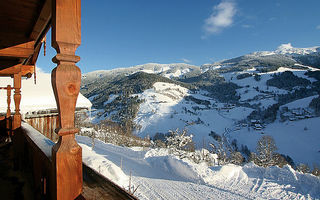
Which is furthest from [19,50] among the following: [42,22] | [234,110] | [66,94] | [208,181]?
[234,110]

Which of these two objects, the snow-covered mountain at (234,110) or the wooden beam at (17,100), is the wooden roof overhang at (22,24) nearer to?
the wooden beam at (17,100)

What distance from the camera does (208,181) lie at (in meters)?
5.70

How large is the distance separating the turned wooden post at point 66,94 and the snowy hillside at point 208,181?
408 centimetres

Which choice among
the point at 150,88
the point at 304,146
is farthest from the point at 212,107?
the point at 304,146

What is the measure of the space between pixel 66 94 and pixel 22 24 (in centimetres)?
204

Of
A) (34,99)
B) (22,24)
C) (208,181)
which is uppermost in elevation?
(22,24)

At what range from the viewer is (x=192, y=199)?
4555mm

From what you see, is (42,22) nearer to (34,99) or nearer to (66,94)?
(66,94)

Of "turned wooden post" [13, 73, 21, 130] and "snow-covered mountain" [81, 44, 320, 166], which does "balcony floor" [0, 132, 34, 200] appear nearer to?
"turned wooden post" [13, 73, 21, 130]

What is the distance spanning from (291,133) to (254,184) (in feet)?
174

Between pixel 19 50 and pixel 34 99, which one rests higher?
pixel 19 50

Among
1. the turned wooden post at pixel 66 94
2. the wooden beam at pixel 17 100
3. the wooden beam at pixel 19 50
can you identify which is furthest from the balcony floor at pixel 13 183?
the wooden beam at pixel 19 50

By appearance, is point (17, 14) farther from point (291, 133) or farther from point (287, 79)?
point (287, 79)

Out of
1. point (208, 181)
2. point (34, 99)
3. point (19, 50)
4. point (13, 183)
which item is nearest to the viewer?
point (13, 183)
